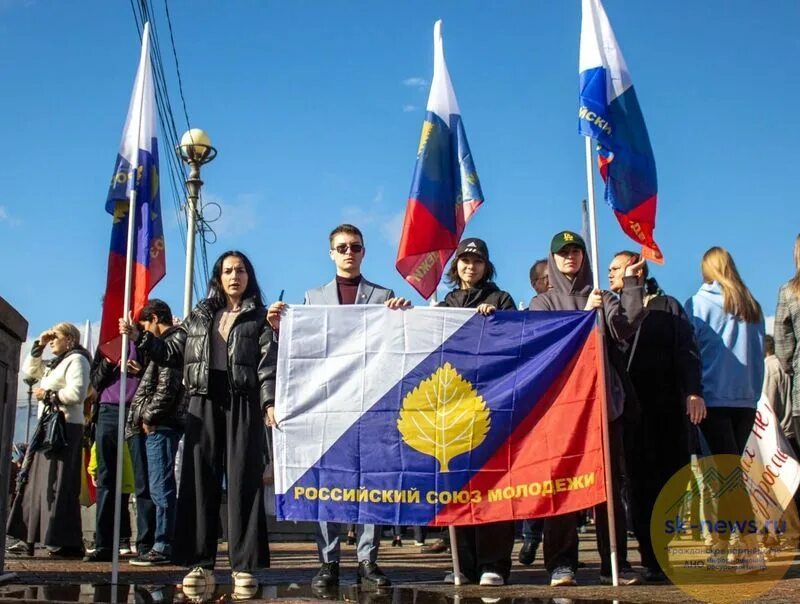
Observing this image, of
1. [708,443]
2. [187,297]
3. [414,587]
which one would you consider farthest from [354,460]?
[187,297]

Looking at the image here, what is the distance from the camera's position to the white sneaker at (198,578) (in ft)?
19.0

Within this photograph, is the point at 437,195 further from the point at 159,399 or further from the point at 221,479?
the point at 159,399

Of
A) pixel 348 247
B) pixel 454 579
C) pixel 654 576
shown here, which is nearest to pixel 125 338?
pixel 348 247

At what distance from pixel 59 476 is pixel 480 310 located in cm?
409

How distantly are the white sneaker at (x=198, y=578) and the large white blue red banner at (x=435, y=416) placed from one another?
0.57 m

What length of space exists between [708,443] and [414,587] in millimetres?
2445

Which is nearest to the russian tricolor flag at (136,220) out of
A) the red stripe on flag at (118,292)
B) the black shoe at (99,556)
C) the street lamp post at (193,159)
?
the red stripe on flag at (118,292)

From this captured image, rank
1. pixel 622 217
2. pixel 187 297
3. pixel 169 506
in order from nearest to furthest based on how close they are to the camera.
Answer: pixel 622 217 → pixel 169 506 → pixel 187 297

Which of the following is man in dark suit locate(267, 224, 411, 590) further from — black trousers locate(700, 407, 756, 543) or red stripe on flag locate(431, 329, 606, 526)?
black trousers locate(700, 407, 756, 543)

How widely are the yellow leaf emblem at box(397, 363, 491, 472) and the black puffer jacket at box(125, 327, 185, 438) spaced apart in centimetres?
246

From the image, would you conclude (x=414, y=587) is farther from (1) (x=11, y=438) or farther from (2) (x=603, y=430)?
(1) (x=11, y=438)

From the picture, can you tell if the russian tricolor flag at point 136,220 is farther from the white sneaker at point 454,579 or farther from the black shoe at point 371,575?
the white sneaker at point 454,579

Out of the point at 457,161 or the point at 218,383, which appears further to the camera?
the point at 457,161

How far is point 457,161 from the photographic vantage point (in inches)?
279
